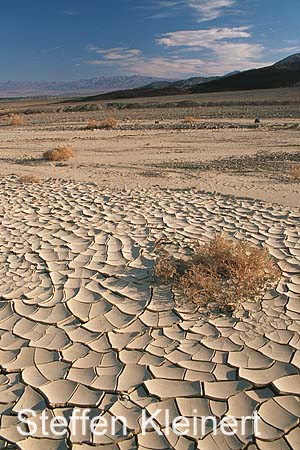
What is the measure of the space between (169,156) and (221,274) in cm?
938

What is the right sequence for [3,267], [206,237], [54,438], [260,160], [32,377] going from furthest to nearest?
[260,160]
[206,237]
[3,267]
[32,377]
[54,438]

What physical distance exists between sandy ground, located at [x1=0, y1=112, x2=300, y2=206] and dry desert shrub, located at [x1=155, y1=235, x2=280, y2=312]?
3612 millimetres

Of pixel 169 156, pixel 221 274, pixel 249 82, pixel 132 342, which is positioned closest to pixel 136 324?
pixel 132 342

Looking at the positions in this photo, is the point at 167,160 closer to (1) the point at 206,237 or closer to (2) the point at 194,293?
(1) the point at 206,237

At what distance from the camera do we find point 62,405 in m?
2.71

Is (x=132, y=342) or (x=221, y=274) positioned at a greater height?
(x=221, y=274)

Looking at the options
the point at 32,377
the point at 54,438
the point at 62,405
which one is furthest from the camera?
the point at 32,377

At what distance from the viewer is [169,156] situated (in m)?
13.2

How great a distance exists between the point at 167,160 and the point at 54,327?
31.3 feet

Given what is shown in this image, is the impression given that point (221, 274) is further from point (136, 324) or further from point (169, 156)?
point (169, 156)

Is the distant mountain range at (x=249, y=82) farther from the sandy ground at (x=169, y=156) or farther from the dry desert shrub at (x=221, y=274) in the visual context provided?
the dry desert shrub at (x=221, y=274)

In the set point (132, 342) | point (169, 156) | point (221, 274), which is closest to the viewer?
point (132, 342)

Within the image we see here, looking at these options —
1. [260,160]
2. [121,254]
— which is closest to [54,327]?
[121,254]

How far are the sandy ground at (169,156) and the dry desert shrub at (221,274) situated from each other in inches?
142
